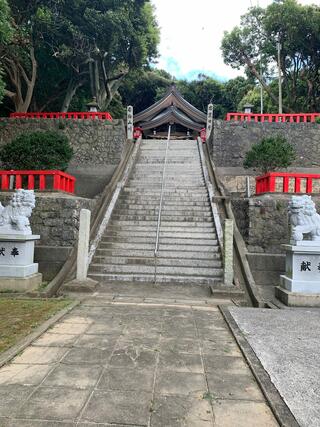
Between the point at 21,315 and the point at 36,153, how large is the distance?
219 inches

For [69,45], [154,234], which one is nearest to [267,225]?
[154,234]

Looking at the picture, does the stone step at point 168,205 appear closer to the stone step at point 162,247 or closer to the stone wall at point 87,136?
the stone step at point 162,247

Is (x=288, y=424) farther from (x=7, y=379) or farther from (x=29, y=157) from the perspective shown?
(x=29, y=157)

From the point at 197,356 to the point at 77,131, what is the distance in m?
13.0

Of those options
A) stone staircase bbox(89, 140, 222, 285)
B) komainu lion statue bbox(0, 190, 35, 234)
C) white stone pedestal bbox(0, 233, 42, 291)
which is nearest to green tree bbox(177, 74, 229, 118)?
stone staircase bbox(89, 140, 222, 285)

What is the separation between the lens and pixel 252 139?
14.4 meters

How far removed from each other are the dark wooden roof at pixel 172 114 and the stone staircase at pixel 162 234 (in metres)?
12.2

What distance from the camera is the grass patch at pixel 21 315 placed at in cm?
400

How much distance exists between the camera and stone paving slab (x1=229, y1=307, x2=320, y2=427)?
8.90 ft

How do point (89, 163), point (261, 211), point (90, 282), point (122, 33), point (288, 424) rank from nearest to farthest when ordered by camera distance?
point (288, 424) → point (90, 282) → point (261, 211) → point (89, 163) → point (122, 33)

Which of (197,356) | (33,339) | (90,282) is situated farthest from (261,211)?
(33,339)

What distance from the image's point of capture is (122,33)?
17094 mm

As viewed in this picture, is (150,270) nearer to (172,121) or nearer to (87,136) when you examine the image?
(87,136)

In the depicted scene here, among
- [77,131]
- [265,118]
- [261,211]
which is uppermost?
[265,118]
